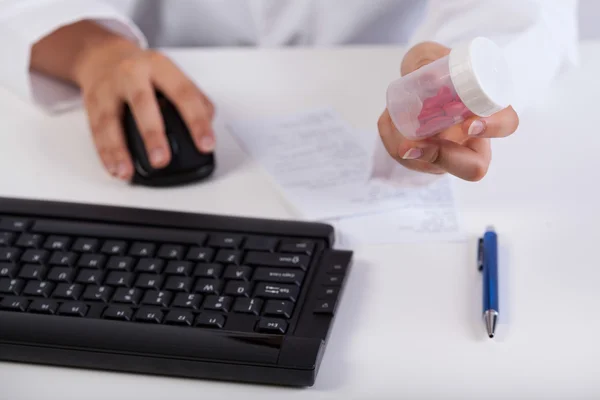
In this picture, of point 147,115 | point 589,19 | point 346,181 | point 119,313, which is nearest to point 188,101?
point 147,115

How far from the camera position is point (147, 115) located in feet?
2.35

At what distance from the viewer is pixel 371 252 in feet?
2.02

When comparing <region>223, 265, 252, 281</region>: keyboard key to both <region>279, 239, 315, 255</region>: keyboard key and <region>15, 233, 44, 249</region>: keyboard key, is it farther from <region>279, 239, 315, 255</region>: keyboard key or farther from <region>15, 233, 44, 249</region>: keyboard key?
<region>15, 233, 44, 249</region>: keyboard key

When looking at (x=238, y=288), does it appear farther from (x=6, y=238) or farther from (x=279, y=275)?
(x=6, y=238)

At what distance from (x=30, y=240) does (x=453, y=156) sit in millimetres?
327

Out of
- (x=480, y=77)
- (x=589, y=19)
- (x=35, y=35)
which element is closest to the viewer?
(x=480, y=77)

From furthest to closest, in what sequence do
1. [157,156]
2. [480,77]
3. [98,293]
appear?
[157,156] < [98,293] < [480,77]

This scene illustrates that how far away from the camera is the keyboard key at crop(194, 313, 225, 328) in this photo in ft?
1.68

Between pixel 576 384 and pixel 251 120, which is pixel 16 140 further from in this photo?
pixel 576 384

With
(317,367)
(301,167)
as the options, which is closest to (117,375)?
(317,367)

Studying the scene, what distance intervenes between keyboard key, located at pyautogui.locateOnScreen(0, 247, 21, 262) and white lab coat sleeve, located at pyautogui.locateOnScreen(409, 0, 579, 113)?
1.44 feet

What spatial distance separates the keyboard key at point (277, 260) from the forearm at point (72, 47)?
0.40 m

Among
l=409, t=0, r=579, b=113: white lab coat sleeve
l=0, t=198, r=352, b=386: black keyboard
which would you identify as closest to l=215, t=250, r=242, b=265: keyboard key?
l=0, t=198, r=352, b=386: black keyboard

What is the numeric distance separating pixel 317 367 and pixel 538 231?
24 cm
